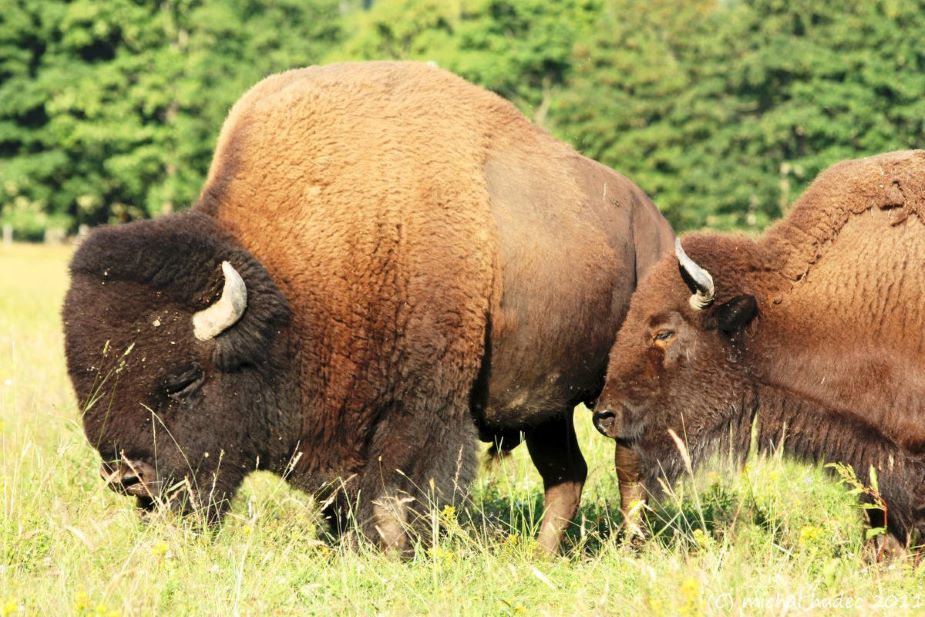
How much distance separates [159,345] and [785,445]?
3.37 metres

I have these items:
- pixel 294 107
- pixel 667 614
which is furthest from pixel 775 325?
pixel 294 107

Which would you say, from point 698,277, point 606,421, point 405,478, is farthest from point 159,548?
point 698,277

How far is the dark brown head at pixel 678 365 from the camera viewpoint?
628cm

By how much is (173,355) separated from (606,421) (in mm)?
2355

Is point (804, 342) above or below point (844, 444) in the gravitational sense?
above

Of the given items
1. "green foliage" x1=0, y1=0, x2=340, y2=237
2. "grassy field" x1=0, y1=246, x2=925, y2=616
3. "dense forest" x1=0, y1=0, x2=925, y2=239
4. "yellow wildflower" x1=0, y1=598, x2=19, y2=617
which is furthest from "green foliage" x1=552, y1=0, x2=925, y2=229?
"yellow wildflower" x1=0, y1=598, x2=19, y2=617

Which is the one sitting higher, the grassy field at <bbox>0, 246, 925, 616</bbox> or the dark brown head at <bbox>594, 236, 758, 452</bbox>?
the dark brown head at <bbox>594, 236, 758, 452</bbox>

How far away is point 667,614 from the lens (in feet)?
14.5

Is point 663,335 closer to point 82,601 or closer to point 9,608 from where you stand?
point 82,601

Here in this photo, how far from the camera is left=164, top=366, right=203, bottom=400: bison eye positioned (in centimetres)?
572

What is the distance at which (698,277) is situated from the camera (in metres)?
6.08

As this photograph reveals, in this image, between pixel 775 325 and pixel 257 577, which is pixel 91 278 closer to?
pixel 257 577

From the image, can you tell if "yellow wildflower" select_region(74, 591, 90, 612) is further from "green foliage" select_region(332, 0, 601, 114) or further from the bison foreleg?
"green foliage" select_region(332, 0, 601, 114)

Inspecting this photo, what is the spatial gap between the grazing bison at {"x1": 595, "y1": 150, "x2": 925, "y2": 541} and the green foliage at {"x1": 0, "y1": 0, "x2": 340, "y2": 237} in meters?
44.5
